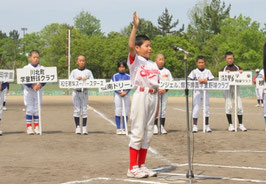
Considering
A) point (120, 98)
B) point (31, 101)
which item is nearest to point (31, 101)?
point (31, 101)

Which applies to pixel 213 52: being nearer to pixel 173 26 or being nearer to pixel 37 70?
pixel 173 26

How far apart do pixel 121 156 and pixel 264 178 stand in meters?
3.16

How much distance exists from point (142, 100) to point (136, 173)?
1086 millimetres

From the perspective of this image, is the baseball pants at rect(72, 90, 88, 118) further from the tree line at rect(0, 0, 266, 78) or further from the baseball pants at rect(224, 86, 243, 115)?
the tree line at rect(0, 0, 266, 78)

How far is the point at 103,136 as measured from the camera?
12781 millimetres

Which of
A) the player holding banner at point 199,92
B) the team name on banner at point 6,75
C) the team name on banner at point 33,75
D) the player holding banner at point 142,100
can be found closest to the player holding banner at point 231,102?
the player holding banner at point 199,92

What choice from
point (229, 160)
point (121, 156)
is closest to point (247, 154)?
point (229, 160)

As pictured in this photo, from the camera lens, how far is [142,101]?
7262 millimetres

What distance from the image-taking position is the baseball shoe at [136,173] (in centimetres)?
692

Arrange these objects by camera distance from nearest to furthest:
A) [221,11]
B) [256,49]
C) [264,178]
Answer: [264,178] → [256,49] → [221,11]

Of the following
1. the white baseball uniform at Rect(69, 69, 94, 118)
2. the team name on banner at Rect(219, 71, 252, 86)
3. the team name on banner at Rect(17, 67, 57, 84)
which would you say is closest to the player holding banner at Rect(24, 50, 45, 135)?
the team name on banner at Rect(17, 67, 57, 84)

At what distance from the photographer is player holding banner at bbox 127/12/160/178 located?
284 inches

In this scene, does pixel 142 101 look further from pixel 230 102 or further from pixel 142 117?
pixel 230 102

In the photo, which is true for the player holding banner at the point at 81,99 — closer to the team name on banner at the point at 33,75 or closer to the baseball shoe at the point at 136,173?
the team name on banner at the point at 33,75
